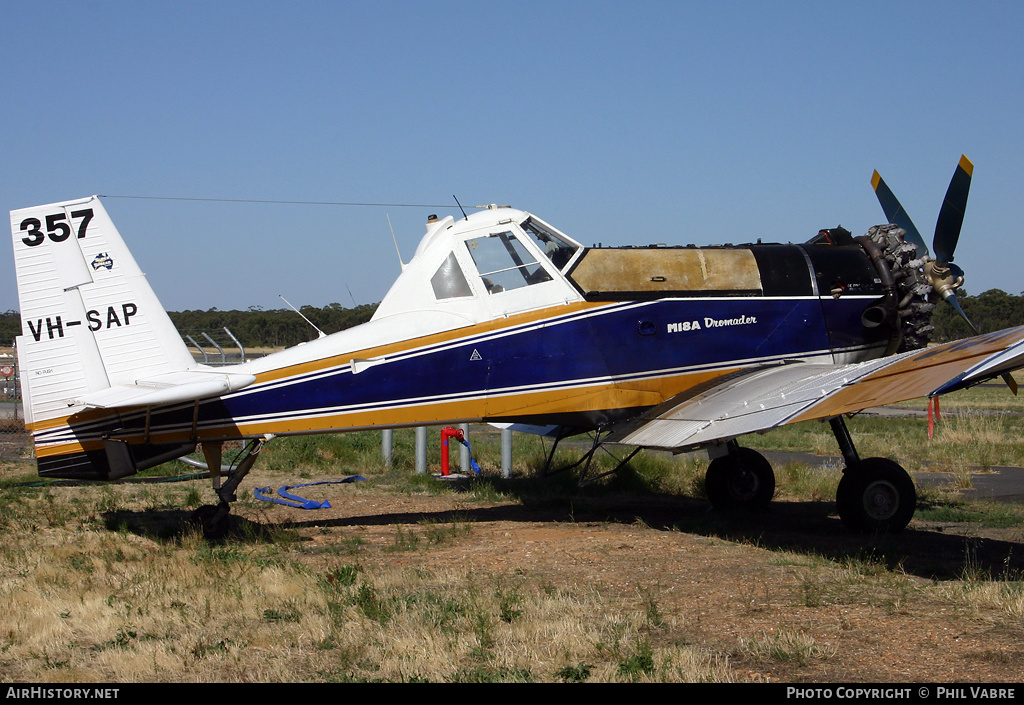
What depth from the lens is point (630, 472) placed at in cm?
1348

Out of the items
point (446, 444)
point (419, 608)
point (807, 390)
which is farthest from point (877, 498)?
point (446, 444)

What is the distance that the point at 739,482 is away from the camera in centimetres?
1104

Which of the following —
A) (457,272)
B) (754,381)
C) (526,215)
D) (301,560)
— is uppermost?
(526,215)

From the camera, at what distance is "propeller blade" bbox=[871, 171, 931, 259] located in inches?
432

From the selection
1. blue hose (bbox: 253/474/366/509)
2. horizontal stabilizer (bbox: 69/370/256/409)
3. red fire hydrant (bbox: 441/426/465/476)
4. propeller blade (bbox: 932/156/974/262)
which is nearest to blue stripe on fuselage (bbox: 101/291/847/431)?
horizontal stabilizer (bbox: 69/370/256/409)

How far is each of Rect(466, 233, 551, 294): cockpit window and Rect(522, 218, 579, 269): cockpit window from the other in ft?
0.71

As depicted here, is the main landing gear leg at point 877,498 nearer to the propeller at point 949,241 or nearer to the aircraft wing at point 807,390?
the aircraft wing at point 807,390

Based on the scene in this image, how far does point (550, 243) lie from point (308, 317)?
16.7m

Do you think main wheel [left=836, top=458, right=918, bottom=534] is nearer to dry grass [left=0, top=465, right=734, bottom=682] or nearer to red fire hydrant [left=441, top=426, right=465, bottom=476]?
dry grass [left=0, top=465, right=734, bottom=682]

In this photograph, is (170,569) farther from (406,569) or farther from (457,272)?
(457,272)
